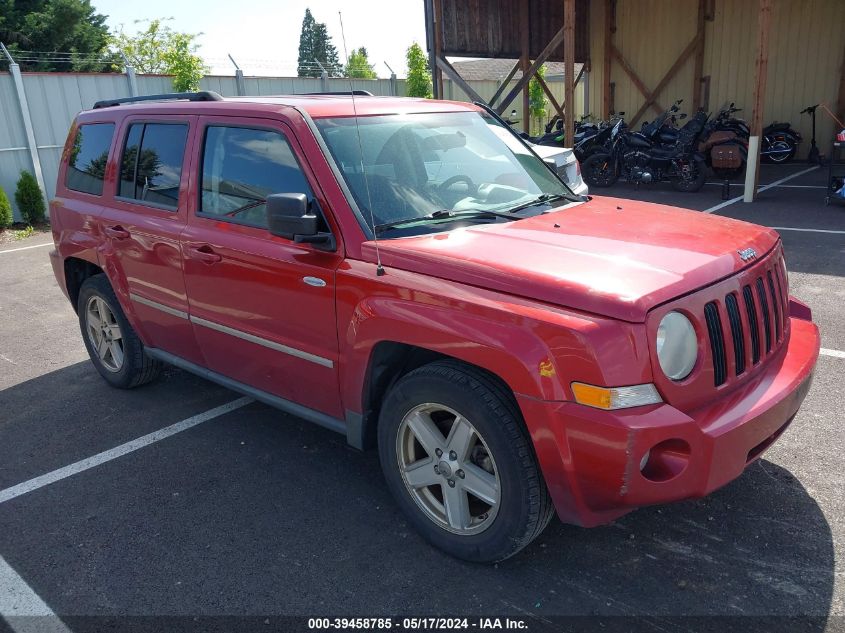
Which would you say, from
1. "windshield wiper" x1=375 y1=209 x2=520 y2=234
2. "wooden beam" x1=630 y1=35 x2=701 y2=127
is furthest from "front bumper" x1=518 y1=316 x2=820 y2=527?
"wooden beam" x1=630 y1=35 x2=701 y2=127

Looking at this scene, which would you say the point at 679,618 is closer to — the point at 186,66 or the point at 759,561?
the point at 759,561

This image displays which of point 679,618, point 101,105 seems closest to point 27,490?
point 101,105

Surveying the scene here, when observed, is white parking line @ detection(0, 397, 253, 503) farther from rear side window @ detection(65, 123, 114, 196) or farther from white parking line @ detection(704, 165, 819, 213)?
white parking line @ detection(704, 165, 819, 213)

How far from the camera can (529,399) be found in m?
2.56

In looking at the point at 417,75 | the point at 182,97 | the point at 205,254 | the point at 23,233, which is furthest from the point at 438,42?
the point at 205,254

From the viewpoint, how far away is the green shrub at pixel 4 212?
12.9 meters

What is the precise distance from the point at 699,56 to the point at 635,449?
1755 cm

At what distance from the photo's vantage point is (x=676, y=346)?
256 centimetres

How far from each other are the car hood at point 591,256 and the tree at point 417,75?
2379cm

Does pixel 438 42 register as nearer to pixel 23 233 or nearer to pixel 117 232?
pixel 23 233

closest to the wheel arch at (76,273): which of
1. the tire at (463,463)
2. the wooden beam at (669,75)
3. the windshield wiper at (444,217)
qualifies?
the windshield wiper at (444,217)

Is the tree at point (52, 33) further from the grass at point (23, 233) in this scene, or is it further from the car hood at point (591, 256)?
the car hood at point (591, 256)

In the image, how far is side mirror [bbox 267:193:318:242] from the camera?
311cm

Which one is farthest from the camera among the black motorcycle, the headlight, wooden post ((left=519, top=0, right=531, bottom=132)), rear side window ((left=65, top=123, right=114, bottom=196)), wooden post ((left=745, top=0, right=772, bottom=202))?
wooden post ((left=519, top=0, right=531, bottom=132))
